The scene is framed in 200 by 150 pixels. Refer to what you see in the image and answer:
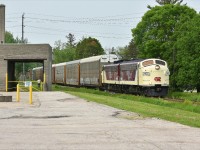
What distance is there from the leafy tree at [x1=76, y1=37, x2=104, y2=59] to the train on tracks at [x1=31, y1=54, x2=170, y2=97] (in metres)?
66.2

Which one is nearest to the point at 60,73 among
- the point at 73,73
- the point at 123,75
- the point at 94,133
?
the point at 73,73

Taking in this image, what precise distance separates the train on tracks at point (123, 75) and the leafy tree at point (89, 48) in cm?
6620

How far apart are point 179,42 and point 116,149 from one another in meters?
39.5

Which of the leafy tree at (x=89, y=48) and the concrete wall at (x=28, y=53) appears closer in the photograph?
the concrete wall at (x=28, y=53)

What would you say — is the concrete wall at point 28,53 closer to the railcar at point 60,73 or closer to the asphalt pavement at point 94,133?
the railcar at point 60,73

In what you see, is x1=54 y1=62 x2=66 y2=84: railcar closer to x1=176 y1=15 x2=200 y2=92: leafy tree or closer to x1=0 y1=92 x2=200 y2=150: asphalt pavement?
x1=176 y1=15 x2=200 y2=92: leafy tree

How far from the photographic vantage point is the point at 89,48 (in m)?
127

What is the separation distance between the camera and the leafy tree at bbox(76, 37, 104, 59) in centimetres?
12769

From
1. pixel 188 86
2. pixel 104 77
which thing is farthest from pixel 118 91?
pixel 188 86

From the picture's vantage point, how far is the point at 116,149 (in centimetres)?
982

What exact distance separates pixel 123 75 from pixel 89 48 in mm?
87574

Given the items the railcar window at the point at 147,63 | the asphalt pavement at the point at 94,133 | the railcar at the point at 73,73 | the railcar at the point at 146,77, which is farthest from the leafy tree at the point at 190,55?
the asphalt pavement at the point at 94,133

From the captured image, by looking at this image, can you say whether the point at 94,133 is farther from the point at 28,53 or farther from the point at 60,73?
the point at 60,73

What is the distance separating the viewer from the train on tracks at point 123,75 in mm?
35719
